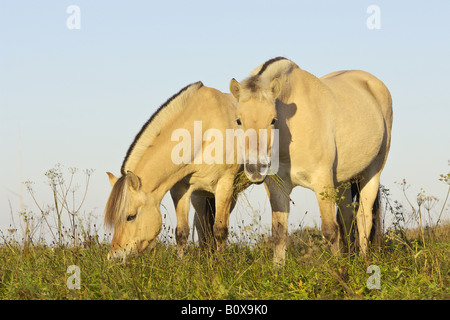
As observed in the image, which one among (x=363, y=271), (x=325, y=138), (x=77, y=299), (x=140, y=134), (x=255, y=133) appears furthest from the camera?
(x=140, y=134)

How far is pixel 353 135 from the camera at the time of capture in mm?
7875

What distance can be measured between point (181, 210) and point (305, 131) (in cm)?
229

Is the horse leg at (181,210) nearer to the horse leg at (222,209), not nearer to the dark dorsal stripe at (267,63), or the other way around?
the horse leg at (222,209)

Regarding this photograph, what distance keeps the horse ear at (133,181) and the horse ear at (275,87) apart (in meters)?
2.20

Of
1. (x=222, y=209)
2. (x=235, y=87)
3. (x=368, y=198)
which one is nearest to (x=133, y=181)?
(x=222, y=209)

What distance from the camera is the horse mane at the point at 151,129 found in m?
7.56

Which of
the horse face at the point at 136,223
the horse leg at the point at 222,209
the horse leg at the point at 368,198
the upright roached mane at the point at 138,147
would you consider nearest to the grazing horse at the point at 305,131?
the horse leg at the point at 222,209

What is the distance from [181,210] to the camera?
802 cm

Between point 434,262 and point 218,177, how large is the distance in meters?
3.28

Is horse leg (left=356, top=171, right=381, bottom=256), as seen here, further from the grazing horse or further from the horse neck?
the horse neck
